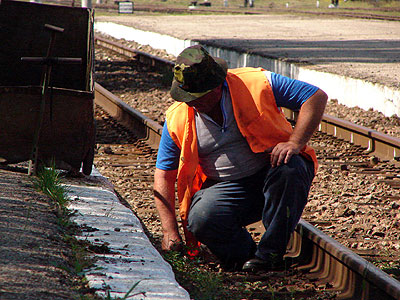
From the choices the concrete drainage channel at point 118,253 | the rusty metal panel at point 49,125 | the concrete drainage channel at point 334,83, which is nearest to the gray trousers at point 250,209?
the concrete drainage channel at point 118,253

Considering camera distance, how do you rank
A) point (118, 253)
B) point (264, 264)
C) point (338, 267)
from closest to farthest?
point (118, 253) → point (338, 267) → point (264, 264)

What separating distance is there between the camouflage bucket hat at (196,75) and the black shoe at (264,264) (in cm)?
114

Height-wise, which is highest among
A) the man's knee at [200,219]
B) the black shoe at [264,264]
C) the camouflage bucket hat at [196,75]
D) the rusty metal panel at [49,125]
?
the camouflage bucket hat at [196,75]

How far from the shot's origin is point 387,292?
370cm

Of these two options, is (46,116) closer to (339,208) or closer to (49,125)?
(49,125)

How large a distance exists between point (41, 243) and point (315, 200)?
2.90m

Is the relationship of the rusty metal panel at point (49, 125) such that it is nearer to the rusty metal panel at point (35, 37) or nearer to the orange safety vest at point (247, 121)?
the rusty metal panel at point (35, 37)

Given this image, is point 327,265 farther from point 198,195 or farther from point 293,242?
point 198,195

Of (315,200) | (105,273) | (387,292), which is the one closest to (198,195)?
(105,273)

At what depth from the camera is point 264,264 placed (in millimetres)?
4516

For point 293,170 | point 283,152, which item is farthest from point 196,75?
point 293,170

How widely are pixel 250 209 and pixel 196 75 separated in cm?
103

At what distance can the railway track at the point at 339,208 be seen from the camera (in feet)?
13.2

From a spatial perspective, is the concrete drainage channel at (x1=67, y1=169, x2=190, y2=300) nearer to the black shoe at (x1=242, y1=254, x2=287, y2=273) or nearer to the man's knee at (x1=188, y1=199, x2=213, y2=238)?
the man's knee at (x1=188, y1=199, x2=213, y2=238)
